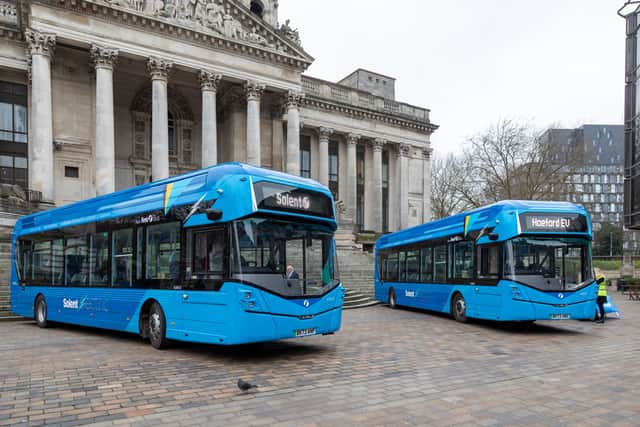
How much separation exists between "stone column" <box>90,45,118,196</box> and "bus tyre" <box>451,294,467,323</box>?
18670 mm

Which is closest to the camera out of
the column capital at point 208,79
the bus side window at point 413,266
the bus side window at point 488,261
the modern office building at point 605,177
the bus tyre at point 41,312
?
the bus side window at point 488,261

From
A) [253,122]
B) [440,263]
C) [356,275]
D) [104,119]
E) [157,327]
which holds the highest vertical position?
[253,122]

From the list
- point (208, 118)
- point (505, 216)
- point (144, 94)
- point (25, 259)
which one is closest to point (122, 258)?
point (25, 259)

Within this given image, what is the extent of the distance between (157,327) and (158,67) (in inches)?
834

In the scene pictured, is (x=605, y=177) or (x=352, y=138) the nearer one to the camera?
(x=352, y=138)

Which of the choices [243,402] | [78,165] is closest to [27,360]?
[243,402]

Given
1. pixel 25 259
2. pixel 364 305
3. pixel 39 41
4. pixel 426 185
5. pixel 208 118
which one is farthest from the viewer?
pixel 426 185

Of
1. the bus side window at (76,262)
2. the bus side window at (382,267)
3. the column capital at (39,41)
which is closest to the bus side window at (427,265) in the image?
the bus side window at (382,267)

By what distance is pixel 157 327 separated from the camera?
31.2 ft

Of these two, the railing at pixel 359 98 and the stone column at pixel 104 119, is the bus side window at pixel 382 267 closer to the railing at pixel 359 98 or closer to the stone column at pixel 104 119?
the stone column at pixel 104 119

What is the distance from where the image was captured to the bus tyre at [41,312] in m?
13.2

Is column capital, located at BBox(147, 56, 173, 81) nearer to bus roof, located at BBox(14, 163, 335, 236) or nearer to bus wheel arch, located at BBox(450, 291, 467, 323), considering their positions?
bus roof, located at BBox(14, 163, 335, 236)

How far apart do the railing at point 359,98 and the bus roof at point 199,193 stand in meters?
28.4

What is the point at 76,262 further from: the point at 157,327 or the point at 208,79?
the point at 208,79
